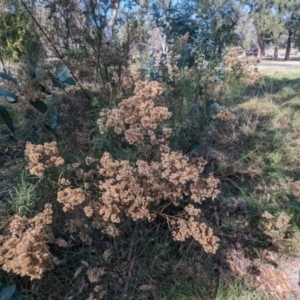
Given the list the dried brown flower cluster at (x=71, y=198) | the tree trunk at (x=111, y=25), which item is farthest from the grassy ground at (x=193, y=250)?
the tree trunk at (x=111, y=25)

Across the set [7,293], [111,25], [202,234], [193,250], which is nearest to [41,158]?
[7,293]

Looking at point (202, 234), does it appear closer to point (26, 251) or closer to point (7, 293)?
point (26, 251)

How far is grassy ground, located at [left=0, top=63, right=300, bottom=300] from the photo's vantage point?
145 centimetres

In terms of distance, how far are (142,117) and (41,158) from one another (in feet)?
1.73

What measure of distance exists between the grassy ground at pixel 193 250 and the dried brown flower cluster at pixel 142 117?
30 centimetres

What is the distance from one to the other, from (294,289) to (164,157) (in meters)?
1.16

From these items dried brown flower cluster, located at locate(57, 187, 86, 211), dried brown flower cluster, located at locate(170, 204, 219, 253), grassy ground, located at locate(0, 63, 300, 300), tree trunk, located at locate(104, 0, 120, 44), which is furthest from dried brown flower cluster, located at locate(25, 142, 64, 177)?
tree trunk, located at locate(104, 0, 120, 44)

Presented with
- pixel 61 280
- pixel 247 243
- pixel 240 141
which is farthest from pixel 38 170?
pixel 240 141

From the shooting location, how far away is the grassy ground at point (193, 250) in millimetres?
1447

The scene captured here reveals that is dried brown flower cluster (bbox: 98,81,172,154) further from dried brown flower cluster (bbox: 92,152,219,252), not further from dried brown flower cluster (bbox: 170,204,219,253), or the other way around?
dried brown flower cluster (bbox: 170,204,219,253)

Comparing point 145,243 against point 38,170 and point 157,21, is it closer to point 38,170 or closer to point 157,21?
point 38,170

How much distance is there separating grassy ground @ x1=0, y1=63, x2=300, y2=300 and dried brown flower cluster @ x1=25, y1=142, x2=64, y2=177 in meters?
0.31

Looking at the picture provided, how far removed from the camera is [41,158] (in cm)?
121

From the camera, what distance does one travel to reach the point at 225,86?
1.94m
